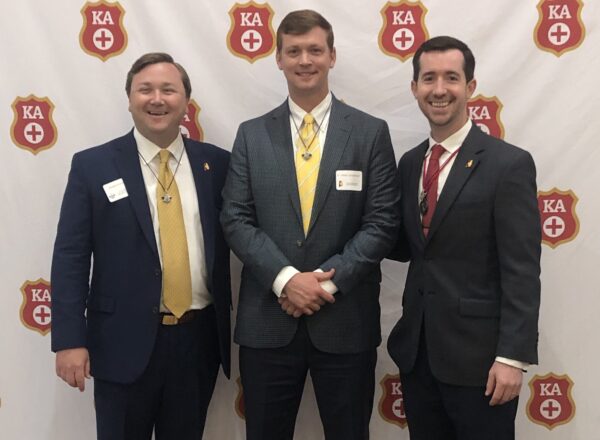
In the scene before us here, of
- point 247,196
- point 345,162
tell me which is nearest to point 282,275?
point 247,196

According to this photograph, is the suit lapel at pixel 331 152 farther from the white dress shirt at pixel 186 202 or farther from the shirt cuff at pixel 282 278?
the white dress shirt at pixel 186 202

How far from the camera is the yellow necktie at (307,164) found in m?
1.83

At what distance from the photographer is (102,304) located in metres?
1.83

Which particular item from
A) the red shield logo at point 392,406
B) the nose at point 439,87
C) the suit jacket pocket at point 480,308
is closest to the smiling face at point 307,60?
the nose at point 439,87

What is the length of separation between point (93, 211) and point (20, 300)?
788 mm

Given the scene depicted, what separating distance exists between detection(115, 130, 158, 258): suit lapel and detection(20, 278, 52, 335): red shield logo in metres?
0.77

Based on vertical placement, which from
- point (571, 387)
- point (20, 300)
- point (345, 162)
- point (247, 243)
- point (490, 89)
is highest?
point (490, 89)

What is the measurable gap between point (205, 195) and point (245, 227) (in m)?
0.24

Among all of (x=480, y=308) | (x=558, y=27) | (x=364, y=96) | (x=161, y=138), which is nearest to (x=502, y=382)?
(x=480, y=308)

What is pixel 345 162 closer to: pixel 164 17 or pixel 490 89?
pixel 490 89

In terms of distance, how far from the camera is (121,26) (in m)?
2.25

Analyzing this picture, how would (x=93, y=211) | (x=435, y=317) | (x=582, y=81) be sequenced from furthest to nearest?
(x=582, y=81)
(x=93, y=211)
(x=435, y=317)

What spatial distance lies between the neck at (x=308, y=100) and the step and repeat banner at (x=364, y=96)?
0.35 m

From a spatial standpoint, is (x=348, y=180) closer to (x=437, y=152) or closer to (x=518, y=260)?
(x=437, y=152)
